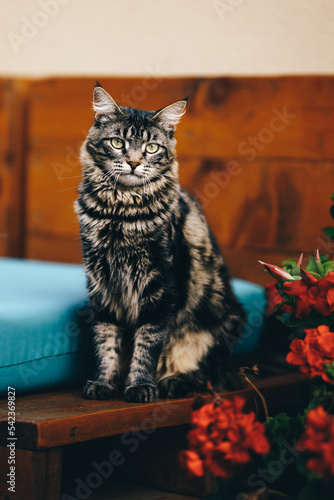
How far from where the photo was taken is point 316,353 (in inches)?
44.4

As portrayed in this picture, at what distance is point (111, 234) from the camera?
4.63 ft

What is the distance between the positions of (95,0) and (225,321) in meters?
1.23

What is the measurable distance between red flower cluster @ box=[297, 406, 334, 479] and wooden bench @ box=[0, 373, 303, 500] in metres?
0.28

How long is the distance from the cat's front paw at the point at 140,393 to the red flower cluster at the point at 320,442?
45 centimetres

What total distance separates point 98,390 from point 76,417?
6.1 inches

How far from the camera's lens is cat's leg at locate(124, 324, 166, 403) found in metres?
1.39

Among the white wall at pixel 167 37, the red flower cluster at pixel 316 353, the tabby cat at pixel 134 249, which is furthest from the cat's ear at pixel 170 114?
the white wall at pixel 167 37

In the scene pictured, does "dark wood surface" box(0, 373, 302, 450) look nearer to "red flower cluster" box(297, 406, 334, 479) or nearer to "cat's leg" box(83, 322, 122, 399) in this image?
"cat's leg" box(83, 322, 122, 399)

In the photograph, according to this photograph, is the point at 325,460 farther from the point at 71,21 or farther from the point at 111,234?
the point at 71,21

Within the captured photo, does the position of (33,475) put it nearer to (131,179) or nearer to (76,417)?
(76,417)

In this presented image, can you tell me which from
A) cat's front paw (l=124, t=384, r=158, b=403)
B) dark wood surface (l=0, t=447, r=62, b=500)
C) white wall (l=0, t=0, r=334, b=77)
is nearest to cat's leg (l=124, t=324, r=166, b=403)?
cat's front paw (l=124, t=384, r=158, b=403)

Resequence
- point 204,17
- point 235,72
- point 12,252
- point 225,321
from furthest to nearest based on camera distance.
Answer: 1. point 12,252
2. point 235,72
3. point 204,17
4. point 225,321

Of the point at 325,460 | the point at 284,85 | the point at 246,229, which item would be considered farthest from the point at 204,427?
the point at 284,85

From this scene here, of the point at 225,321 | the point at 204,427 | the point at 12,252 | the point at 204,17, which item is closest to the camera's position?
the point at 204,427
